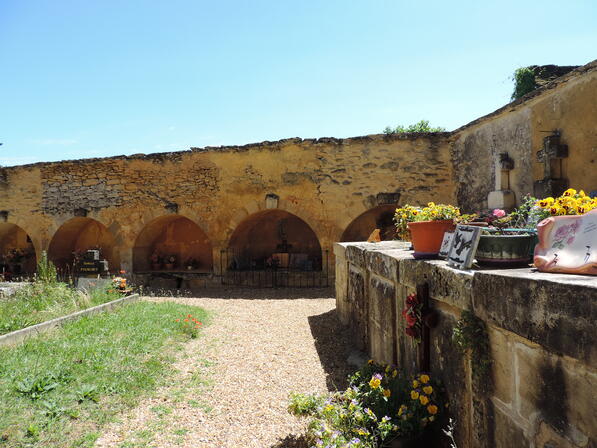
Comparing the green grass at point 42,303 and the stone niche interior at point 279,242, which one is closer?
the green grass at point 42,303

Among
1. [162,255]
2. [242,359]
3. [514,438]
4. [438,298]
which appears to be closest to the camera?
[514,438]

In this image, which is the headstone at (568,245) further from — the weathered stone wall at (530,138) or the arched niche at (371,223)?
→ the arched niche at (371,223)

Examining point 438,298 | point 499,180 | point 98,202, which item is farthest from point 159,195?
point 438,298

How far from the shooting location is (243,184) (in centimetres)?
1089

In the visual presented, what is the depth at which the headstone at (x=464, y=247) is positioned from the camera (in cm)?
228

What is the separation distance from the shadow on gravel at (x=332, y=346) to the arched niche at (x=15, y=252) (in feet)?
36.5

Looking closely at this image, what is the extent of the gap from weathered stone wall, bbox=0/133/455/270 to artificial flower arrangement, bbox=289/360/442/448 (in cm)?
748

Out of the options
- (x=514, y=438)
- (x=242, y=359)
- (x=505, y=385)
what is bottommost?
(x=242, y=359)

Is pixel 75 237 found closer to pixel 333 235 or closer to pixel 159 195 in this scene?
pixel 159 195

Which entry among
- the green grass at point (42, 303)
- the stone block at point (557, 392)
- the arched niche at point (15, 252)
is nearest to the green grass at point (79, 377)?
the green grass at point (42, 303)

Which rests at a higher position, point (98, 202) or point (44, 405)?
point (98, 202)

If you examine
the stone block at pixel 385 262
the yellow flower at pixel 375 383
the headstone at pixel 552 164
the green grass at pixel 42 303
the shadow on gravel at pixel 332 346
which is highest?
the headstone at pixel 552 164

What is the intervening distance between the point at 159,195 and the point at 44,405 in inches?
341

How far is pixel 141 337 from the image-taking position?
5.18 meters
